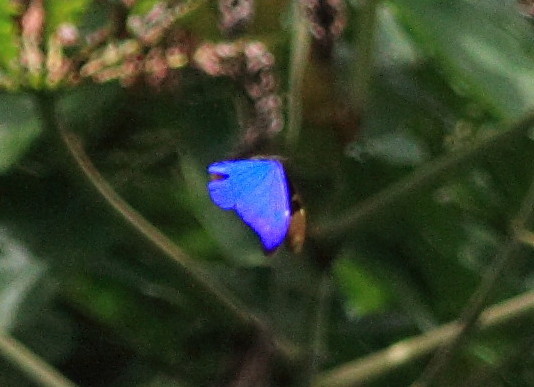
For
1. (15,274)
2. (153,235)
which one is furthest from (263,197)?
(15,274)

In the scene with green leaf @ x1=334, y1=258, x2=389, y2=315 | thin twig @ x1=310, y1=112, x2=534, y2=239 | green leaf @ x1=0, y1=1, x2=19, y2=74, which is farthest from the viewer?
green leaf @ x1=334, y1=258, x2=389, y2=315

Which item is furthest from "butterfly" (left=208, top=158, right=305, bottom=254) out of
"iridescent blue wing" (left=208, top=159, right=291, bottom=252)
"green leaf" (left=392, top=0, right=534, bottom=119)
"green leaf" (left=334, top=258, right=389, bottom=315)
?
"green leaf" (left=334, top=258, right=389, bottom=315)

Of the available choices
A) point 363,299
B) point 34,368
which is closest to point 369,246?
point 363,299

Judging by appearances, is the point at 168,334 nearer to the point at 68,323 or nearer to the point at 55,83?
the point at 68,323

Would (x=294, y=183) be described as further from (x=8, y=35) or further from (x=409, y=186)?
(x=8, y=35)

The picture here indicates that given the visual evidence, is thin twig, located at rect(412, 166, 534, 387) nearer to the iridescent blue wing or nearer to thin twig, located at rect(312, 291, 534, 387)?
thin twig, located at rect(312, 291, 534, 387)

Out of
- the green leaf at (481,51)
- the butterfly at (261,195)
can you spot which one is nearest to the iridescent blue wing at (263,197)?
the butterfly at (261,195)

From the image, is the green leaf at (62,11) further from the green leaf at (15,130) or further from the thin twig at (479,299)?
the thin twig at (479,299)

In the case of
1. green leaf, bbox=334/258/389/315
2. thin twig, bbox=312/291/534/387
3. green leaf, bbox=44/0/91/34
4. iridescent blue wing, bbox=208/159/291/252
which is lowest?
green leaf, bbox=334/258/389/315
